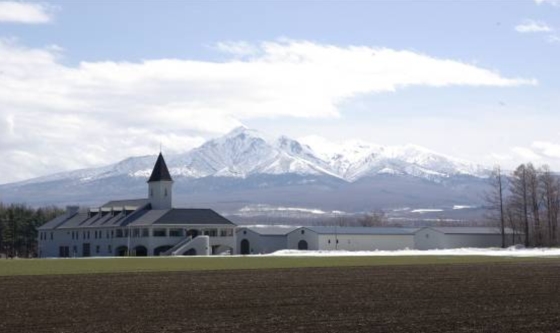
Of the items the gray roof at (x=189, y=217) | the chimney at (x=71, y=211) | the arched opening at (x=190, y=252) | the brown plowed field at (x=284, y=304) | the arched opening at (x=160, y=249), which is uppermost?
the chimney at (x=71, y=211)

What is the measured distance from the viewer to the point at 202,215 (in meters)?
129

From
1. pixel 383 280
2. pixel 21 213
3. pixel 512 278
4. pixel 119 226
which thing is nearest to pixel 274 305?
pixel 383 280

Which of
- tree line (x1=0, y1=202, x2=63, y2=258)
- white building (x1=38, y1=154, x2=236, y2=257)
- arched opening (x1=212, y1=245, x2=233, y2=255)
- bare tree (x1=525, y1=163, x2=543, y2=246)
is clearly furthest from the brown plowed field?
tree line (x1=0, y1=202, x2=63, y2=258)

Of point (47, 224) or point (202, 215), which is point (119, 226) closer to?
point (202, 215)

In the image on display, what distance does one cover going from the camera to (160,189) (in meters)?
134

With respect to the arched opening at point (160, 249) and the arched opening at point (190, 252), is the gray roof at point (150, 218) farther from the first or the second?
the arched opening at point (190, 252)

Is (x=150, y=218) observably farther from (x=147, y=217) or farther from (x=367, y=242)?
(x=367, y=242)

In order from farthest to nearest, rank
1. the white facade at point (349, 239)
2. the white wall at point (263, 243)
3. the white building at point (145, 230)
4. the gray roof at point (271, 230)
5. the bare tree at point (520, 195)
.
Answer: the bare tree at point (520, 195) → the gray roof at point (271, 230) → the white wall at point (263, 243) → the white facade at point (349, 239) → the white building at point (145, 230)

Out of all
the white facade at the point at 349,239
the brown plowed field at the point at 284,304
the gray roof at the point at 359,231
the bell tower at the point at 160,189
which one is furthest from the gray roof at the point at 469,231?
the brown plowed field at the point at 284,304

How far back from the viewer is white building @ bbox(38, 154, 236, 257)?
122 m

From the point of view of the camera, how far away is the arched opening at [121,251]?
124 metres

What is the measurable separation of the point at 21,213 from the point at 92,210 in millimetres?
20763

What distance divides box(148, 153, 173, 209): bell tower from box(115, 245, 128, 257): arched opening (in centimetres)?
960

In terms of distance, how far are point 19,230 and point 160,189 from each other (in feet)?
107
